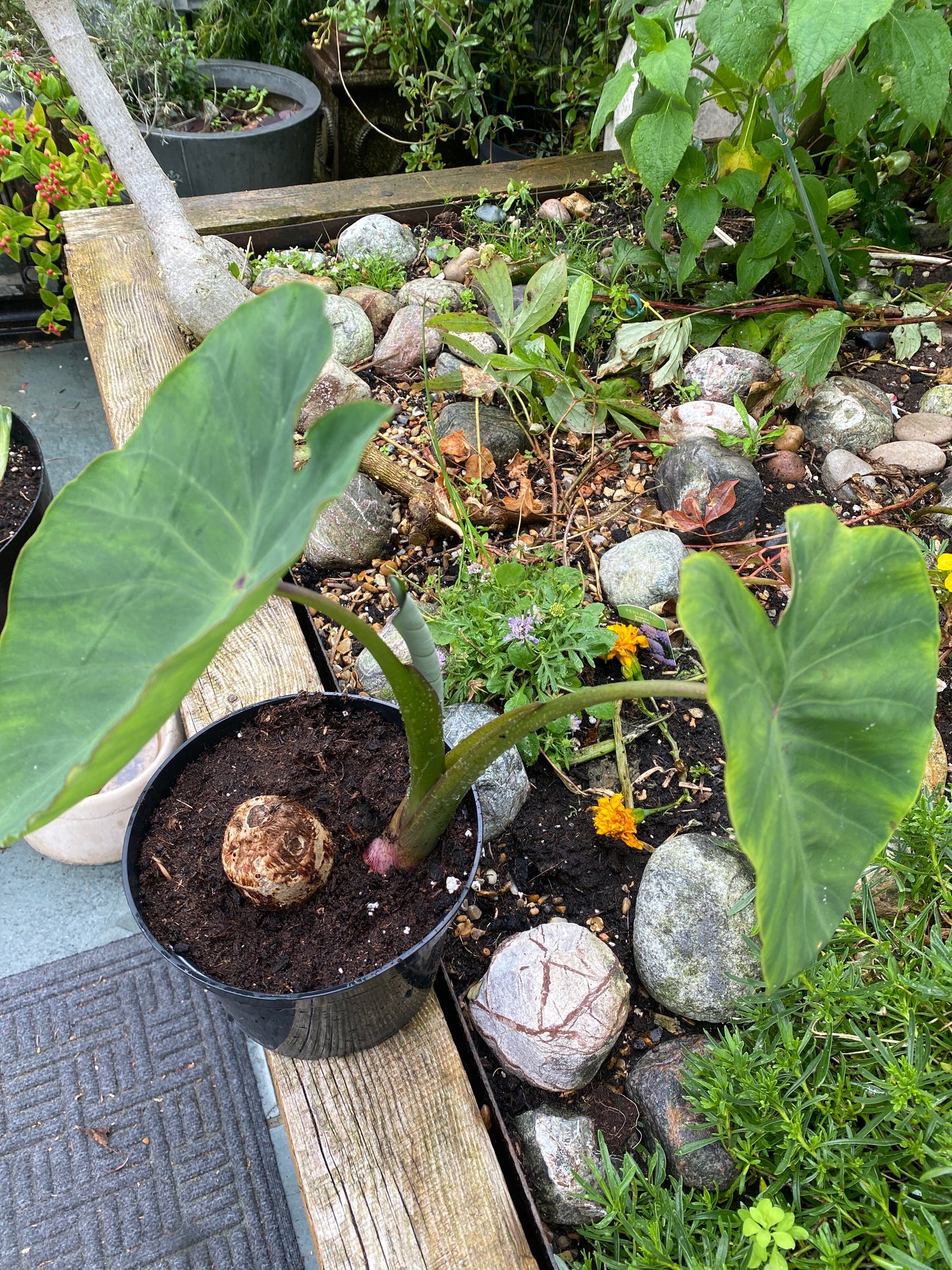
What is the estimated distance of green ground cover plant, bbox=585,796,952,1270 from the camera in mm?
803

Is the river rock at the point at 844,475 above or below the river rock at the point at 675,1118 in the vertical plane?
above

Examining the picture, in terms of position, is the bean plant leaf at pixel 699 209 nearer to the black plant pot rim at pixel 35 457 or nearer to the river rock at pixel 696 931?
the river rock at pixel 696 931

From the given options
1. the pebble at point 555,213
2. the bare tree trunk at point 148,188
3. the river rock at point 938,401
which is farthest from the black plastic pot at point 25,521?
the river rock at point 938,401

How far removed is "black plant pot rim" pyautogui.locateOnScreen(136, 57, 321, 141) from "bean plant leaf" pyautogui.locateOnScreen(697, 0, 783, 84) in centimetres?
170

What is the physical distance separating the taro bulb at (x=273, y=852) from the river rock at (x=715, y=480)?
3.29 ft

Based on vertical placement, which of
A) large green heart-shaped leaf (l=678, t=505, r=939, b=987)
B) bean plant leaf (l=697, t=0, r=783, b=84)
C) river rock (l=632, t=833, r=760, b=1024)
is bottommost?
river rock (l=632, t=833, r=760, b=1024)

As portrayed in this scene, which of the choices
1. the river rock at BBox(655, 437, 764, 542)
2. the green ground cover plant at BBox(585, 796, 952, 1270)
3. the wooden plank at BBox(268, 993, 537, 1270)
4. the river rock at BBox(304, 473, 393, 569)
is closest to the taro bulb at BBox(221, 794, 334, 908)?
the wooden plank at BBox(268, 993, 537, 1270)

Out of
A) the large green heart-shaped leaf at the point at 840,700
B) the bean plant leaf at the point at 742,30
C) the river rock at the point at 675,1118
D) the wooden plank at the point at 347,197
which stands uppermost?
the bean plant leaf at the point at 742,30

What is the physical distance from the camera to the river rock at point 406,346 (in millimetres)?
1954

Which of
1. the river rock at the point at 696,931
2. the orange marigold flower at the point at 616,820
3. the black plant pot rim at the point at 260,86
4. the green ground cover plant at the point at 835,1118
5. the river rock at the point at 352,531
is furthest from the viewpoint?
the black plant pot rim at the point at 260,86

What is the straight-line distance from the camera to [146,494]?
0.65 meters

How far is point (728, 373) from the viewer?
1838 millimetres

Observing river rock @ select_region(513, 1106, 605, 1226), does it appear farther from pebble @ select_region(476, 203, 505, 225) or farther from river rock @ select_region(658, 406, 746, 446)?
pebble @ select_region(476, 203, 505, 225)

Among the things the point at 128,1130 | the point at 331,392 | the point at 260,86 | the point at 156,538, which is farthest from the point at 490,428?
the point at 260,86
